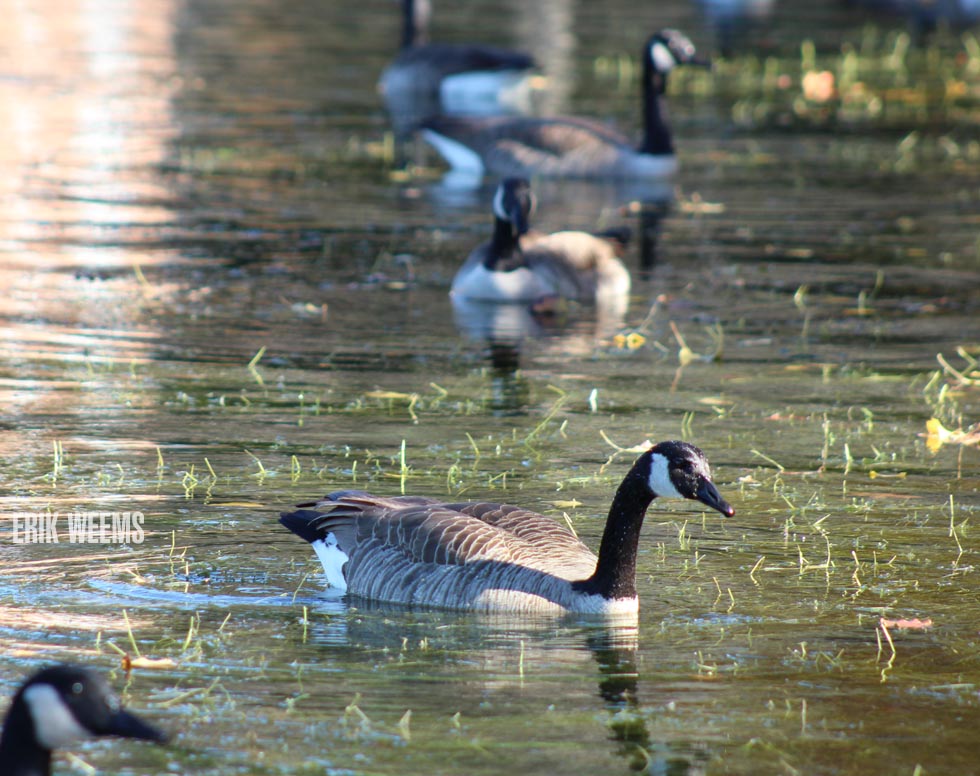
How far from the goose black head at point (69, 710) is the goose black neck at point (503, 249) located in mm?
10921

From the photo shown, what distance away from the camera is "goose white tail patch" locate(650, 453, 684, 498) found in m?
8.28

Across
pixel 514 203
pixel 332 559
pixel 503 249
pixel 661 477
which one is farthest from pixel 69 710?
pixel 503 249

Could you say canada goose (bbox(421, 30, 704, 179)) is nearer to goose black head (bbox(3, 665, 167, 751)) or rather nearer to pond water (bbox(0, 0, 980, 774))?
pond water (bbox(0, 0, 980, 774))

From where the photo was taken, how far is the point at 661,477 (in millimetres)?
8305

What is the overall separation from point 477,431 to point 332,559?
295cm

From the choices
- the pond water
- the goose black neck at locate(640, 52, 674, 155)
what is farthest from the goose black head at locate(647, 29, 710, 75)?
the pond water

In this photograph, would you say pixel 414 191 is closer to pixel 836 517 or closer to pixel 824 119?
pixel 824 119

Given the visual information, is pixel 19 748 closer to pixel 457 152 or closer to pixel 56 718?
pixel 56 718

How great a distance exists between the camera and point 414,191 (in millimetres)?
22078

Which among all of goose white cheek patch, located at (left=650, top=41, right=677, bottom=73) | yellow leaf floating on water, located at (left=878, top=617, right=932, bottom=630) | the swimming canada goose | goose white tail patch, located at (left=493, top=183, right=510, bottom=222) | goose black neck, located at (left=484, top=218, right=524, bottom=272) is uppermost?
goose white cheek patch, located at (left=650, top=41, right=677, bottom=73)

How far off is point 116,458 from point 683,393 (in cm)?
432

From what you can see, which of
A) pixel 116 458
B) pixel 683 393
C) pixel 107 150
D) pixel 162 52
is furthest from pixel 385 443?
pixel 162 52

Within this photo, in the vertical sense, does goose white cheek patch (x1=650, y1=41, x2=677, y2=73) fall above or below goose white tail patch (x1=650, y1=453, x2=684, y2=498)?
above

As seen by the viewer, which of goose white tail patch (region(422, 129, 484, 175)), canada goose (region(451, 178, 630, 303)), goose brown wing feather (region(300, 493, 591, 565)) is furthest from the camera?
goose white tail patch (region(422, 129, 484, 175))
